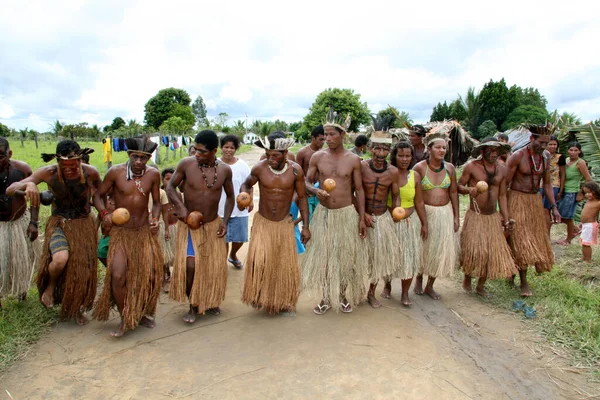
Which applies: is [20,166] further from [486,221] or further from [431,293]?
[486,221]

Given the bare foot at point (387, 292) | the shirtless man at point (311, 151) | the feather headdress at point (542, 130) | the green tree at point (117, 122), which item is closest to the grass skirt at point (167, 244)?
the shirtless man at point (311, 151)

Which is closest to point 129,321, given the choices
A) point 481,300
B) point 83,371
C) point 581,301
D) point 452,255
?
point 83,371

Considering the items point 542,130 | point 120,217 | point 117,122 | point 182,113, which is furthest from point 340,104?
point 117,122

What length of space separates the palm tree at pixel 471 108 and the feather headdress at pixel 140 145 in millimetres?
30548

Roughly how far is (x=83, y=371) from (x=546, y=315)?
3.96m

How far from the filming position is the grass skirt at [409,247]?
404 centimetres

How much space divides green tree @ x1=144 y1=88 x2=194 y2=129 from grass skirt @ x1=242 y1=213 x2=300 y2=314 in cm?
5283

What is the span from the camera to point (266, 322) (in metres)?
3.72

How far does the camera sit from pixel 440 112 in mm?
36875

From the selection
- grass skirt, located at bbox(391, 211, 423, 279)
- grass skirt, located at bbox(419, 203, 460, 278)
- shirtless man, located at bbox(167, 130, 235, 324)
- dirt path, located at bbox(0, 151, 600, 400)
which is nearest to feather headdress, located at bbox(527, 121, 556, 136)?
grass skirt, located at bbox(419, 203, 460, 278)

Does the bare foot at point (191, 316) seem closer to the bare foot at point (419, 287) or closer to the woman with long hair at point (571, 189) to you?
the bare foot at point (419, 287)

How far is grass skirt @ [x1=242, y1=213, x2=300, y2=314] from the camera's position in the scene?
375 cm

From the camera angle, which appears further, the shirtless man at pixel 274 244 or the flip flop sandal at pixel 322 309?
the flip flop sandal at pixel 322 309

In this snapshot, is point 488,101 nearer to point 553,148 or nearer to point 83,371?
point 553,148
